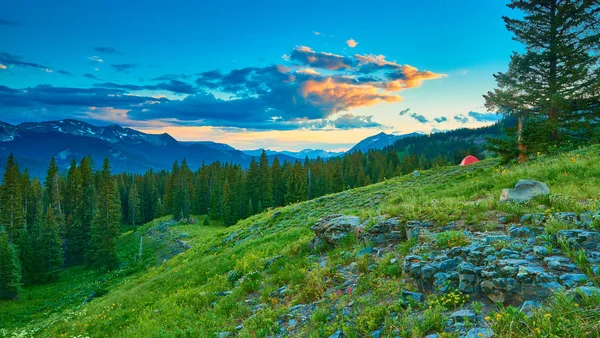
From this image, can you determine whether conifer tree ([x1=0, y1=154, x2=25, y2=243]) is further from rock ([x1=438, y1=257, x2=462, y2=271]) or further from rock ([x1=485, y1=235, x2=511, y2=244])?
rock ([x1=485, y1=235, x2=511, y2=244])

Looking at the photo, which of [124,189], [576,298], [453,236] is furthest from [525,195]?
[124,189]

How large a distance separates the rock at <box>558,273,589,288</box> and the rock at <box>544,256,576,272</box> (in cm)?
27

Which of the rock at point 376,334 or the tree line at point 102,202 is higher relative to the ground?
the rock at point 376,334

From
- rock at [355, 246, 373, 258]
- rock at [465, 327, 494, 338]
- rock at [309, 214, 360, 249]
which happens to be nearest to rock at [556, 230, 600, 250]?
rock at [465, 327, 494, 338]

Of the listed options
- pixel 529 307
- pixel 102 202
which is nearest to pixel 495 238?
pixel 529 307

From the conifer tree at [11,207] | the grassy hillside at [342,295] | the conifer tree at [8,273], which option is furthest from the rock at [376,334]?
the conifer tree at [11,207]

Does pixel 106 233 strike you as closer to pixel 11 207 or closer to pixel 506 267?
pixel 11 207

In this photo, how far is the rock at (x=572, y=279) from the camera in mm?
5594

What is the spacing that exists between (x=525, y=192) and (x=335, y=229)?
7118mm

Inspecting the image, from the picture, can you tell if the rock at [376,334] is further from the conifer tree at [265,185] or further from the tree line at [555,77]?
the conifer tree at [265,185]

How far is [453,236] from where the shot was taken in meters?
8.30

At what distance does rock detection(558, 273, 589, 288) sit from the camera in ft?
18.4

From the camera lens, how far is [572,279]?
5688mm

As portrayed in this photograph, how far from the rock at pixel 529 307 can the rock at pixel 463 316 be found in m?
0.82
